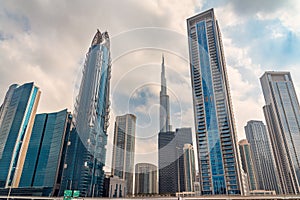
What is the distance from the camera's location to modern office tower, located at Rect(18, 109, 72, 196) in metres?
42.3

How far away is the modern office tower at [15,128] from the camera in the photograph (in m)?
44.7

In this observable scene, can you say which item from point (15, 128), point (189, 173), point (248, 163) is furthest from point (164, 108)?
point (248, 163)

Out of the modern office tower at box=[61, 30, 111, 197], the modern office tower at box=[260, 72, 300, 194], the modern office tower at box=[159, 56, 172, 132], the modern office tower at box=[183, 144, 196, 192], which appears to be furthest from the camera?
the modern office tower at box=[183, 144, 196, 192]

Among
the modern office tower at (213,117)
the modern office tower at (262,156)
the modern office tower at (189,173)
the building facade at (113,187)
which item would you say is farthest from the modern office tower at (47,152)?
the modern office tower at (262,156)

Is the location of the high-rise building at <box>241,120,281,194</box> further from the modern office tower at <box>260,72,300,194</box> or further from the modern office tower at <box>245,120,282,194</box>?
the modern office tower at <box>260,72,300,194</box>

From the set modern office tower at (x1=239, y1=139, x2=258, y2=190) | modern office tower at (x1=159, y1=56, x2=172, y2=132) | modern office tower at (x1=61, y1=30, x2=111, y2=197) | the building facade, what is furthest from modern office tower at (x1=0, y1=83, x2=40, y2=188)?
modern office tower at (x1=239, y1=139, x2=258, y2=190)

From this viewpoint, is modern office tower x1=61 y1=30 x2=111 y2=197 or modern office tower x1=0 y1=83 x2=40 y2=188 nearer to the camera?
modern office tower x1=61 y1=30 x2=111 y2=197

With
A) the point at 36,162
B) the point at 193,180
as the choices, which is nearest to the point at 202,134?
the point at 193,180

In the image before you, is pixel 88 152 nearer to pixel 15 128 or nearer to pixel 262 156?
pixel 15 128

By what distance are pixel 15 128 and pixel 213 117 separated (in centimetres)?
4530

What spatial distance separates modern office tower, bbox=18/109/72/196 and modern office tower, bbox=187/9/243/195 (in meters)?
29.0

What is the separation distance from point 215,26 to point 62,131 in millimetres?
41052

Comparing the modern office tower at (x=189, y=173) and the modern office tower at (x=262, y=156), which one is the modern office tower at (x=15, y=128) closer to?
the modern office tower at (x=189, y=173)

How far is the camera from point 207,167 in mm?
35719
